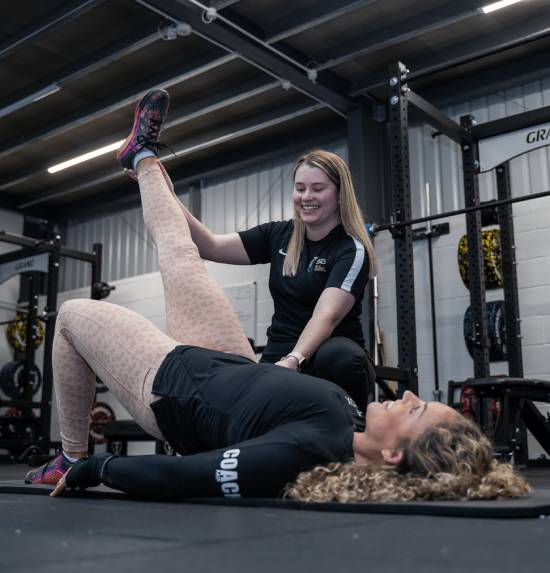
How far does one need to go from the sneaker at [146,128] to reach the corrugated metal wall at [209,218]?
187 inches

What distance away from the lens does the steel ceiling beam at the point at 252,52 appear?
5.42 m

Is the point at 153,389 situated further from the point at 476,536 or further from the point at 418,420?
the point at 476,536

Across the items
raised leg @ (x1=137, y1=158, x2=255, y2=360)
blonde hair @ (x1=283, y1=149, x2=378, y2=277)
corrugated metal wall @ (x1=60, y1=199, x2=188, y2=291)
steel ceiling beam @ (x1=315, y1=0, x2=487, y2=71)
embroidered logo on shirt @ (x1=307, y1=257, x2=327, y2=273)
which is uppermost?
steel ceiling beam @ (x1=315, y1=0, x2=487, y2=71)

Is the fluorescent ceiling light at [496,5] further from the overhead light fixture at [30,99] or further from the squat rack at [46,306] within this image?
the squat rack at [46,306]

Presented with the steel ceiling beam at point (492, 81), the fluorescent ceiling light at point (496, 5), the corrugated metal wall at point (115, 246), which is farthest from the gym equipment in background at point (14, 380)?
the fluorescent ceiling light at point (496, 5)

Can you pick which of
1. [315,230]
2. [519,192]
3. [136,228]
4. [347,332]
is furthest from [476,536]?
[136,228]

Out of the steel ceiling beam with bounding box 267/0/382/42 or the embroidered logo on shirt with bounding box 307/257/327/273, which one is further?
the steel ceiling beam with bounding box 267/0/382/42

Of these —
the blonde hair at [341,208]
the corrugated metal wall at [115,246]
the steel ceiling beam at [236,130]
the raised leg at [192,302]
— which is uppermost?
the steel ceiling beam at [236,130]

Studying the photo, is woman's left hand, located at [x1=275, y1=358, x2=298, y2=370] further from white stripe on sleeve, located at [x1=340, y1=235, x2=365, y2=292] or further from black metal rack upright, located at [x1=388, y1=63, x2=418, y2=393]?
black metal rack upright, located at [x1=388, y1=63, x2=418, y2=393]

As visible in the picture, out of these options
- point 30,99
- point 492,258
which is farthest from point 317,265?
point 30,99

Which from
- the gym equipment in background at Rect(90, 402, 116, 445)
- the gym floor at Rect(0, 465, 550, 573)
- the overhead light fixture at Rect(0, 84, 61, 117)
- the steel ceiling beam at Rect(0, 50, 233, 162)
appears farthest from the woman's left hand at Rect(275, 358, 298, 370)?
the gym equipment in background at Rect(90, 402, 116, 445)

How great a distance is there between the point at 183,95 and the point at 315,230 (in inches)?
186

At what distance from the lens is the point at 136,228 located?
8.70 metres

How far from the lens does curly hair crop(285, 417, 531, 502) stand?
1.55 meters
